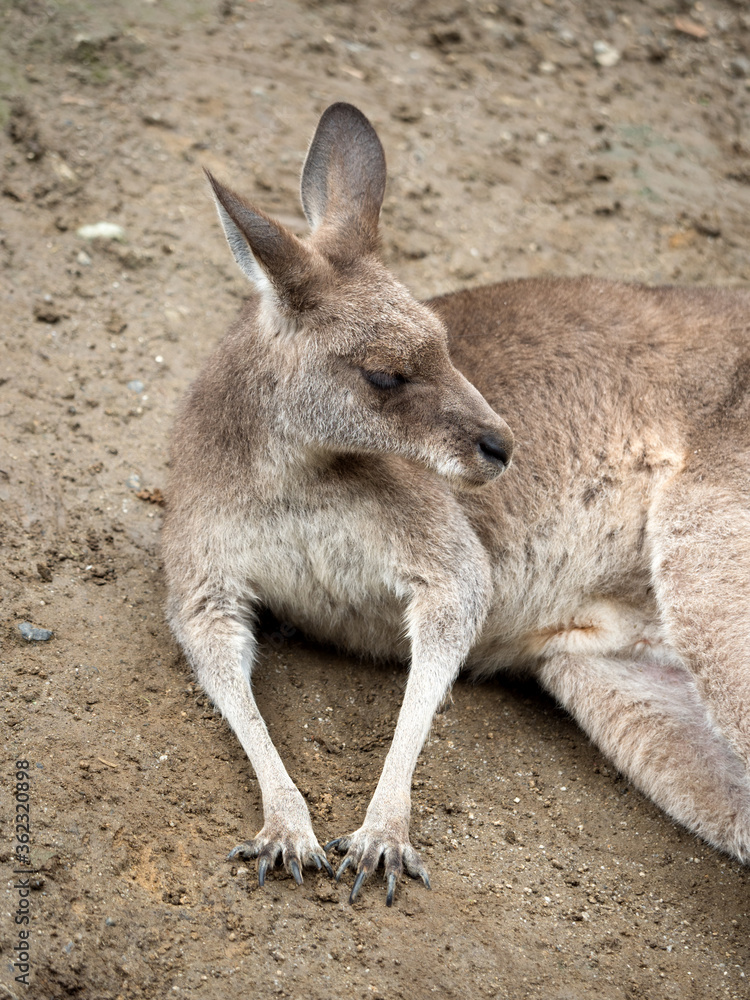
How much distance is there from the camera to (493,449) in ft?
12.5

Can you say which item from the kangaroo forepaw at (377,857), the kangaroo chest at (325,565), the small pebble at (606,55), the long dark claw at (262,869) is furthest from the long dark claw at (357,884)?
the small pebble at (606,55)

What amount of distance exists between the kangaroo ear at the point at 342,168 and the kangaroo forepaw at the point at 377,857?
2425mm

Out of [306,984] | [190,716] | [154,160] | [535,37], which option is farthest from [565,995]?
[535,37]

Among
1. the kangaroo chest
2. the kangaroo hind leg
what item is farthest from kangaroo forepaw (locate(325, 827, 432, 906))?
the kangaroo hind leg

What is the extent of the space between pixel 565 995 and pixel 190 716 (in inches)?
68.6

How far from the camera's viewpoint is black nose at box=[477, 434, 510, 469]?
3.79 metres

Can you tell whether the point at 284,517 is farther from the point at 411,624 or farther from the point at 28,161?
the point at 28,161

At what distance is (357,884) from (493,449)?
5.30ft

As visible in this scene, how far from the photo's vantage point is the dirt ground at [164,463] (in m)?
3.38

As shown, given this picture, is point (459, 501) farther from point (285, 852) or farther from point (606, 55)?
point (606, 55)

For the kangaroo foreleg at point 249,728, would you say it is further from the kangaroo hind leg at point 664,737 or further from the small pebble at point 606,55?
the small pebble at point 606,55

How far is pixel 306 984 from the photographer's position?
3.18 m

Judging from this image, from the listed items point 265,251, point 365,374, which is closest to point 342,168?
point 265,251

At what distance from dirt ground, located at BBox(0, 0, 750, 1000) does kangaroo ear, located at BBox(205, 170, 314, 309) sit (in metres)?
1.60
